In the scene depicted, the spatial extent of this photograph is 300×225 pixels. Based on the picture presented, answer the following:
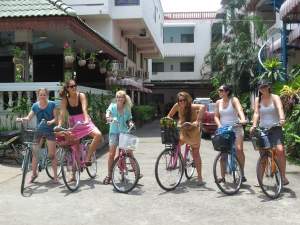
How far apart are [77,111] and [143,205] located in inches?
92.3

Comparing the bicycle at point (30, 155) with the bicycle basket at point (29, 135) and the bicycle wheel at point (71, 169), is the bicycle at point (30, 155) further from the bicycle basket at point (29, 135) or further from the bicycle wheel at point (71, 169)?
the bicycle wheel at point (71, 169)

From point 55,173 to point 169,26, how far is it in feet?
150

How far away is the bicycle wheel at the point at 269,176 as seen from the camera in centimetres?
812

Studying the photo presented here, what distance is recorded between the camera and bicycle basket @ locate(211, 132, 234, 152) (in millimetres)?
8508

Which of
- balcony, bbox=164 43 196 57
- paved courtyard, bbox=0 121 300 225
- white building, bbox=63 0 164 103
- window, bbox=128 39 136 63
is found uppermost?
balcony, bbox=164 43 196 57

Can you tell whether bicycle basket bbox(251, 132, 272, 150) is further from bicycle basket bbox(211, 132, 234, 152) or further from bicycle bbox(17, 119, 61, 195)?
bicycle bbox(17, 119, 61, 195)

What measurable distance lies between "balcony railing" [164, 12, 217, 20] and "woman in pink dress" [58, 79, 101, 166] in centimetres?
4440

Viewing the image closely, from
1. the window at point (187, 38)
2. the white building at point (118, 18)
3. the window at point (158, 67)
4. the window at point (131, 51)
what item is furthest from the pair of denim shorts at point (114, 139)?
the window at point (158, 67)

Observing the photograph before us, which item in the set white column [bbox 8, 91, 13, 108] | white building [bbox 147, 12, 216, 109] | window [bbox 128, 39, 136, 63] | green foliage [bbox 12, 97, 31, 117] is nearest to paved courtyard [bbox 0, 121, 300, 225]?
green foliage [bbox 12, 97, 31, 117]

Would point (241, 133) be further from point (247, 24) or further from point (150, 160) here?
point (247, 24)

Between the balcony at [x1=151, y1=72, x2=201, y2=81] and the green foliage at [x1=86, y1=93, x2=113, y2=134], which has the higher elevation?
the balcony at [x1=151, y1=72, x2=201, y2=81]

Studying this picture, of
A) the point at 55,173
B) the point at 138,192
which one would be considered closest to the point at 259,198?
the point at 138,192

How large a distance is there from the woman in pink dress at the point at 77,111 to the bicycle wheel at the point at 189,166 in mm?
1563

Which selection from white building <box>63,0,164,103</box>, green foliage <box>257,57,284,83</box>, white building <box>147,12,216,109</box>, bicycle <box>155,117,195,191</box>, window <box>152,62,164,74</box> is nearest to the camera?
bicycle <box>155,117,195,191</box>
